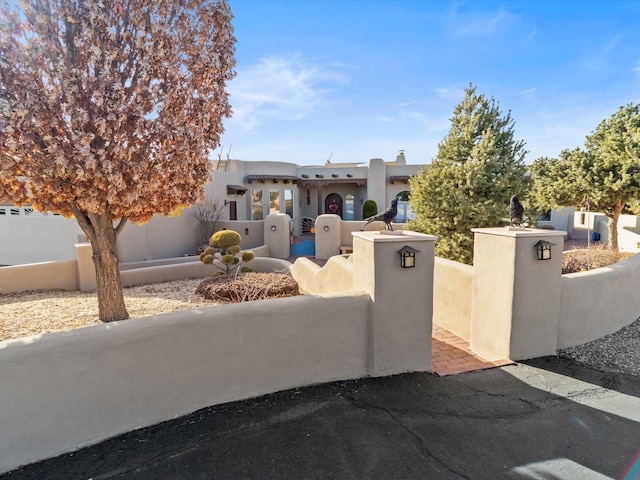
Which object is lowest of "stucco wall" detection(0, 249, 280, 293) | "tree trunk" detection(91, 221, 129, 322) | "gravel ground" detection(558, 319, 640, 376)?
"gravel ground" detection(558, 319, 640, 376)

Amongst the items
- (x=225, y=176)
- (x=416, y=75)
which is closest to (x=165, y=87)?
(x=416, y=75)

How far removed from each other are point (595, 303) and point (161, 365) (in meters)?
6.53

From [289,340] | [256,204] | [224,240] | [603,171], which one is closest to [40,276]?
[224,240]

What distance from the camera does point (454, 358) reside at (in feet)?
16.7

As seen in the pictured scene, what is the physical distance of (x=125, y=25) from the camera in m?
4.16

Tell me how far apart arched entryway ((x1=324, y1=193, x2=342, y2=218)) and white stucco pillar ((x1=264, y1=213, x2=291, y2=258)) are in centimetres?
854

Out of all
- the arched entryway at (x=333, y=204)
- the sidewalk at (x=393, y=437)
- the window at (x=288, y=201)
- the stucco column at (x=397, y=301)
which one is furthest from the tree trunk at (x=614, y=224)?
the window at (x=288, y=201)

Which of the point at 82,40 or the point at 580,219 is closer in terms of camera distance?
the point at 82,40

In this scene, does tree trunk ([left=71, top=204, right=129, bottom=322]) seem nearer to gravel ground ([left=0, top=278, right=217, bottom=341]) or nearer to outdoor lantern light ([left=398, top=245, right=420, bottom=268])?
gravel ground ([left=0, top=278, right=217, bottom=341])

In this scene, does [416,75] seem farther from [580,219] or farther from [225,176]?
[580,219]

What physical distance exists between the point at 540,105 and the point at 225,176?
14465 mm

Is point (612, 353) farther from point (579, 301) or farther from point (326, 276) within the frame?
point (326, 276)

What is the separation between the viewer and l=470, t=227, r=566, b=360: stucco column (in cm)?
474

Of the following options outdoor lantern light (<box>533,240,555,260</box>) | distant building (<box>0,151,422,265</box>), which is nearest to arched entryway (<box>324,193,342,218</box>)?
distant building (<box>0,151,422,265</box>)
